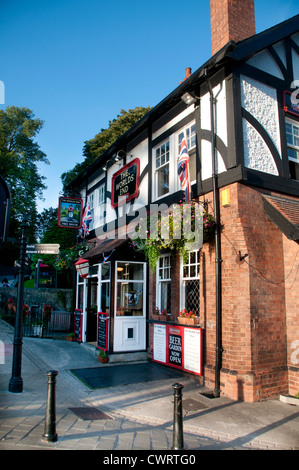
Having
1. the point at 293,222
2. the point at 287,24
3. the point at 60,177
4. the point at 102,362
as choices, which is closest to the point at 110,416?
the point at 102,362

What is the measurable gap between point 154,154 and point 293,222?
5242 millimetres

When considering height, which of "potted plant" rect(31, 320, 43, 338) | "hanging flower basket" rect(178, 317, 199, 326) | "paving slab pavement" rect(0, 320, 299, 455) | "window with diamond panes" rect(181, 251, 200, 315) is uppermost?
"window with diamond panes" rect(181, 251, 200, 315)

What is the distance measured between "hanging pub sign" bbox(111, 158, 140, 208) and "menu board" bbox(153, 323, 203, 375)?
4.63m

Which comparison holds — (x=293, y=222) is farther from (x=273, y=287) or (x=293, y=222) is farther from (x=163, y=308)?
(x=163, y=308)

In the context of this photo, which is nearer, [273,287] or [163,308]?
[273,287]

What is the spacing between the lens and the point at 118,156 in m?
11.8

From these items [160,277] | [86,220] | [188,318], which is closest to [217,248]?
[188,318]

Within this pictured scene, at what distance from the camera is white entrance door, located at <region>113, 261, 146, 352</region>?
9.27 m

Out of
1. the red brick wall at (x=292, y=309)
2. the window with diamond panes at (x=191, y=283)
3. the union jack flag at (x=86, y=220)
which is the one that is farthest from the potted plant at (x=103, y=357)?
the union jack flag at (x=86, y=220)

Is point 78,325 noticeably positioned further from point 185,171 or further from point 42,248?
point 185,171

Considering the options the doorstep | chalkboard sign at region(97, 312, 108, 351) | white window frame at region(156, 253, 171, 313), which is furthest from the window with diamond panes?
chalkboard sign at region(97, 312, 108, 351)

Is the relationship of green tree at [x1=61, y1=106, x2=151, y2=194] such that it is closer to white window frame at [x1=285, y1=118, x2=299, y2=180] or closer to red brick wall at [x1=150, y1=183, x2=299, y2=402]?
white window frame at [x1=285, y1=118, x2=299, y2=180]

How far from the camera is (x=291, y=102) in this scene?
26.6 ft
